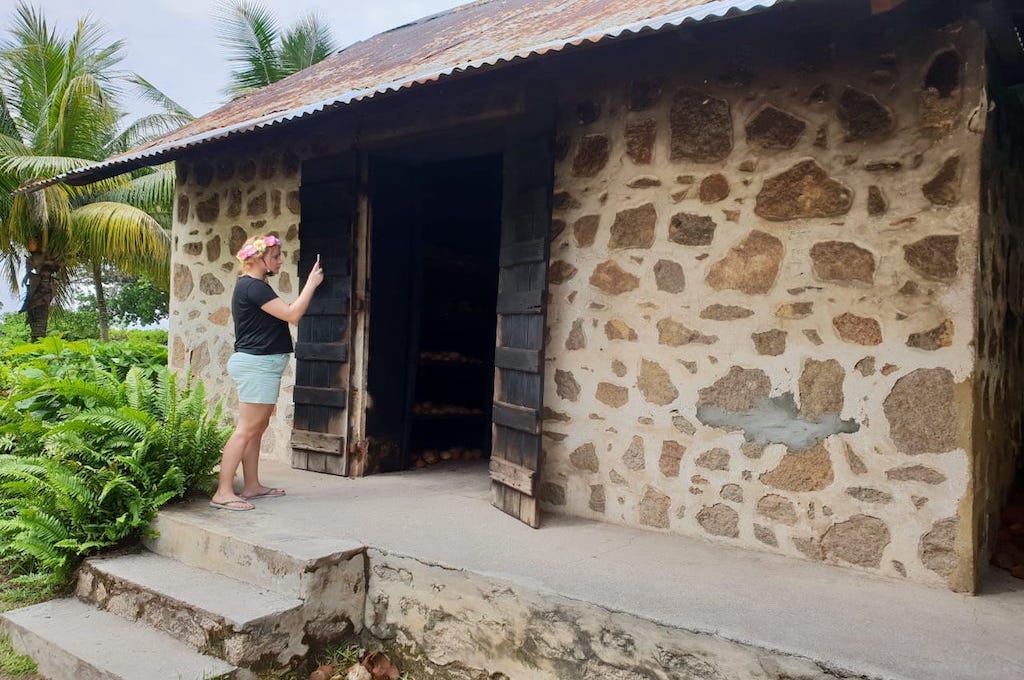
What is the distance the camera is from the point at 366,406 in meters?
5.27

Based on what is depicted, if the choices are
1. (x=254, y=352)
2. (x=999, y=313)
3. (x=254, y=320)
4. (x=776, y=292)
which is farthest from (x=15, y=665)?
(x=999, y=313)

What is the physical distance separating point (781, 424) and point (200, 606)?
271 centimetres

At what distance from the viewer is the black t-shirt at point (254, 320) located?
4.21m

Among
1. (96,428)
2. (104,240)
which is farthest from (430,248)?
(104,240)

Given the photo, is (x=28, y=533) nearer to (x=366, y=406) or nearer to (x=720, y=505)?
(x=366, y=406)

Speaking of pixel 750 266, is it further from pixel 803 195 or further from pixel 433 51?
pixel 433 51

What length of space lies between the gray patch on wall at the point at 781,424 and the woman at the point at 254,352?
2.38 metres

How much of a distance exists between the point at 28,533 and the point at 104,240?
12.1 meters

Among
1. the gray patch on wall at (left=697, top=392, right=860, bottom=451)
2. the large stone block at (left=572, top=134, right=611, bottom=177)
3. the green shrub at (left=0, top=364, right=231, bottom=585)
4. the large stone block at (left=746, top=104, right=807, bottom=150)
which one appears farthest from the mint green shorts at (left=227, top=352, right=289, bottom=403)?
the large stone block at (left=746, top=104, right=807, bottom=150)

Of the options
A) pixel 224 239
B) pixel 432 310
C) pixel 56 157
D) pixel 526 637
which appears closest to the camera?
pixel 526 637

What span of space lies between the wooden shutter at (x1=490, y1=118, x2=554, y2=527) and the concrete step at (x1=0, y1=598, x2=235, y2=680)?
1705 mm

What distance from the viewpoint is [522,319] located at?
13.8 feet

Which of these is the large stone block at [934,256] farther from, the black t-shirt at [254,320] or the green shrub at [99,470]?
the green shrub at [99,470]

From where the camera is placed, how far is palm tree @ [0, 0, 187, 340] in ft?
45.3
